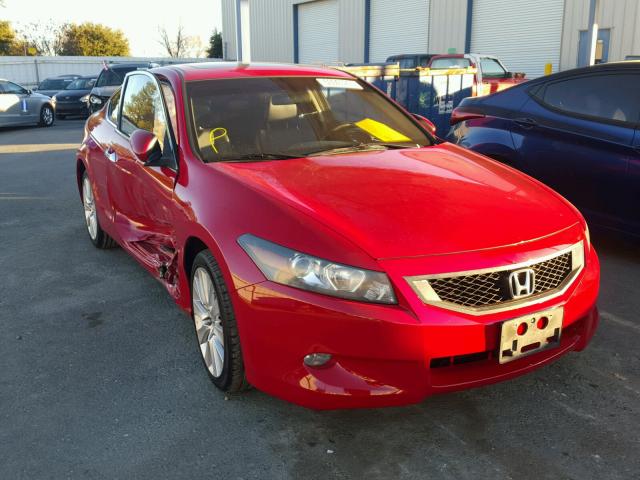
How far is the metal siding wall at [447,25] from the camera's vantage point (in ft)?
73.8

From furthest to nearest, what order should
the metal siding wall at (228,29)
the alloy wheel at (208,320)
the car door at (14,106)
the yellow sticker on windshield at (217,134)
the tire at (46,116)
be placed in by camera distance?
the metal siding wall at (228,29)
the tire at (46,116)
the car door at (14,106)
the yellow sticker on windshield at (217,134)
the alloy wheel at (208,320)

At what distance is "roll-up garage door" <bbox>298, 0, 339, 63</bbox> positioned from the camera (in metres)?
29.1

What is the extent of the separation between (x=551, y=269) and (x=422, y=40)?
912 inches

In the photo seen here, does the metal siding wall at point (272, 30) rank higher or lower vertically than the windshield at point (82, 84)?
higher

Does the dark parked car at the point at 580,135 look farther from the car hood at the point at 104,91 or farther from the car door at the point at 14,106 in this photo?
the car door at the point at 14,106

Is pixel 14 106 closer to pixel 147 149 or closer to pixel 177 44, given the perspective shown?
pixel 147 149

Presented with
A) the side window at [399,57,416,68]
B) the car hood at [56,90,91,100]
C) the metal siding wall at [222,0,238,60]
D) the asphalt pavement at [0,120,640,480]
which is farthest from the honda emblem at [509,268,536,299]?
the metal siding wall at [222,0,238,60]

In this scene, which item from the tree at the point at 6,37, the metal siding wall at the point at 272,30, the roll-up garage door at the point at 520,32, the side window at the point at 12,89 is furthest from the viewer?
the tree at the point at 6,37

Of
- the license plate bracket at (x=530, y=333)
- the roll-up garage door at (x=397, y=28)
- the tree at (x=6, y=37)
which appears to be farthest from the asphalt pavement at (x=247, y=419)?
the tree at (x=6, y=37)

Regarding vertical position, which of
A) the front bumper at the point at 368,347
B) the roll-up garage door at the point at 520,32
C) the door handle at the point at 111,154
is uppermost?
the roll-up garage door at the point at 520,32

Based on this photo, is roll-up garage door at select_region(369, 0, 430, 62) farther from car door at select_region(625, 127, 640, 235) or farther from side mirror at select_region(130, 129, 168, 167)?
side mirror at select_region(130, 129, 168, 167)

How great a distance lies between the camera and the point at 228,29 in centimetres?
3850

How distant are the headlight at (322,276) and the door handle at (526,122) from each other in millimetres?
3455

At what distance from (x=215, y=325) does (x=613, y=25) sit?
18.5 meters
